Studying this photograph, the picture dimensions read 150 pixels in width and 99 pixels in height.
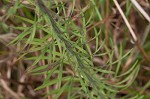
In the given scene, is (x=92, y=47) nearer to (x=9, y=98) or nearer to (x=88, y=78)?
(x=9, y=98)

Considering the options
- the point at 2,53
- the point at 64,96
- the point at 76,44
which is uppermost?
the point at 2,53

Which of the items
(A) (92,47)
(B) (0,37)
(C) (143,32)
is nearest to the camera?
(B) (0,37)

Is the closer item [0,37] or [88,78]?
[88,78]

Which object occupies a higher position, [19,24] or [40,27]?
[19,24]

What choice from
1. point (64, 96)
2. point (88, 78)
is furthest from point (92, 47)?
point (88, 78)

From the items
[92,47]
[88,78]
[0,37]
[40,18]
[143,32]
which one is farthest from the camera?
[143,32]

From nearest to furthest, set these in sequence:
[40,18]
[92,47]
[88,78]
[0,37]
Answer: [40,18] < [88,78] < [0,37] < [92,47]

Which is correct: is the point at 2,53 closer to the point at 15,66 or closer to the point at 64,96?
the point at 15,66

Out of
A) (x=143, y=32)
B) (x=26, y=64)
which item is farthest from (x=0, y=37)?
(x=143, y=32)

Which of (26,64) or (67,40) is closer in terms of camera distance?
(67,40)
